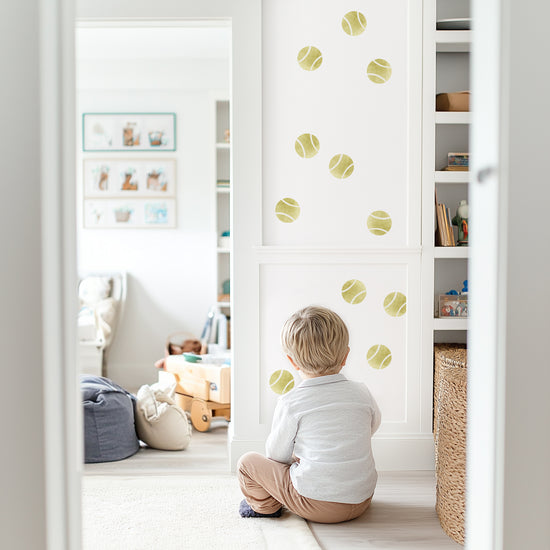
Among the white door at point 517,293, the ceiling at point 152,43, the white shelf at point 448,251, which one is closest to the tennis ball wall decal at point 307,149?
the white shelf at point 448,251

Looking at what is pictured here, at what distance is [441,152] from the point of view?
116 inches

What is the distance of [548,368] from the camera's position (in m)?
1.04

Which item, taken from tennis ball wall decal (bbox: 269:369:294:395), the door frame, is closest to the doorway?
tennis ball wall decal (bbox: 269:369:294:395)

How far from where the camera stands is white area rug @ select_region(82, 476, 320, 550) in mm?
1954

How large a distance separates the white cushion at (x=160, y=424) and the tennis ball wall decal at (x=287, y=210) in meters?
1.10

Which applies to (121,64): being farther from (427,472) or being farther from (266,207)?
(427,472)

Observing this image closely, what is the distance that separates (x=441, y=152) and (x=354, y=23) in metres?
0.71

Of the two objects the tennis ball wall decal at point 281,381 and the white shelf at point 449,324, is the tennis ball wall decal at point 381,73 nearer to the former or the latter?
the white shelf at point 449,324

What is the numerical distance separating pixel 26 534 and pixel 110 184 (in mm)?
4364

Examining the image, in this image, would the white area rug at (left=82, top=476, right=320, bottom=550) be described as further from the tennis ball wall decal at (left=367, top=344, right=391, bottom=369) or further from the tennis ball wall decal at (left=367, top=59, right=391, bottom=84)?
the tennis ball wall decal at (left=367, top=59, right=391, bottom=84)

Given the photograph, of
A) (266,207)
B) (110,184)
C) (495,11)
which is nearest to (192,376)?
(266,207)

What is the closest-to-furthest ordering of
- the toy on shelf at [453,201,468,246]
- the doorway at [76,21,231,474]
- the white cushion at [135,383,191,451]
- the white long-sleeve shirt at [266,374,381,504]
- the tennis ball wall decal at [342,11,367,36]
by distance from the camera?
the white long-sleeve shirt at [266,374,381,504]
the tennis ball wall decal at [342,11,367,36]
the toy on shelf at [453,201,468,246]
the white cushion at [135,383,191,451]
the doorway at [76,21,231,474]

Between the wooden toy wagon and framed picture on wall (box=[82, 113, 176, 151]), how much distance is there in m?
2.17

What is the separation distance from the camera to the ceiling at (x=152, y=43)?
14.7ft
